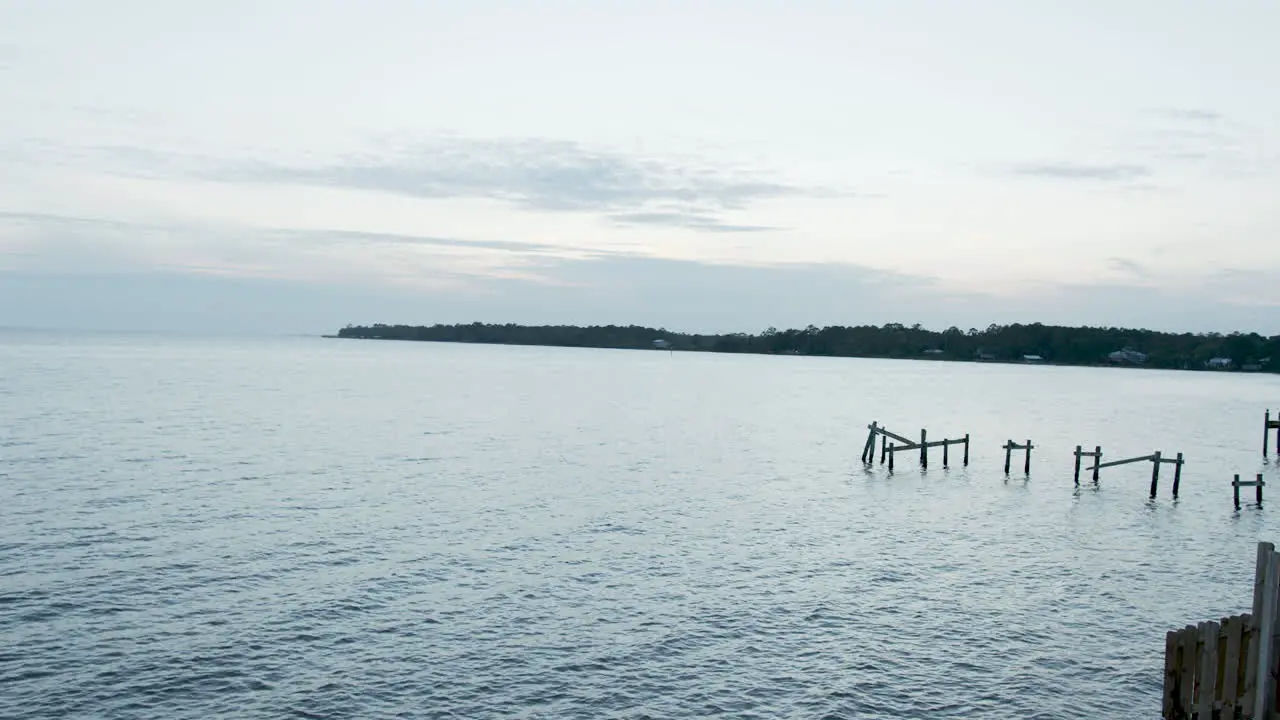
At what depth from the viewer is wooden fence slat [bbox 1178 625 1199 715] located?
47.3 feet

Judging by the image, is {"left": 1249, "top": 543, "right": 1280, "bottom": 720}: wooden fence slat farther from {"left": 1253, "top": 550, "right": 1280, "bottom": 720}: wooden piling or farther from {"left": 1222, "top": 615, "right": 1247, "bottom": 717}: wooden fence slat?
{"left": 1222, "top": 615, "right": 1247, "bottom": 717}: wooden fence slat

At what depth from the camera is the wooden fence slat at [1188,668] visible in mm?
14430

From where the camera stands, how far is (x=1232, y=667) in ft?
45.2

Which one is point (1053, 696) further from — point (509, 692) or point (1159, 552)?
point (1159, 552)

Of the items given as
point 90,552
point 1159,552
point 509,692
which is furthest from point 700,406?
point 509,692

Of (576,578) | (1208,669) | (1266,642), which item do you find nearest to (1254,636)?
(1266,642)

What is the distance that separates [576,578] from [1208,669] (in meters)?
18.3

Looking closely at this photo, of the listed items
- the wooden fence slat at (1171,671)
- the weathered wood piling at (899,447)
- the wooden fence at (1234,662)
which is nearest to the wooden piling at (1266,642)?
the wooden fence at (1234,662)

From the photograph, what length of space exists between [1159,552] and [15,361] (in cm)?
17612

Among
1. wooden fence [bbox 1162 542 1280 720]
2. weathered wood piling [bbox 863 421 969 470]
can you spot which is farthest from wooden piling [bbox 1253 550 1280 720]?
weathered wood piling [bbox 863 421 969 470]

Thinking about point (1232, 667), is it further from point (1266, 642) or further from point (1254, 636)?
point (1266, 642)

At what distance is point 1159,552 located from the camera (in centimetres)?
3444

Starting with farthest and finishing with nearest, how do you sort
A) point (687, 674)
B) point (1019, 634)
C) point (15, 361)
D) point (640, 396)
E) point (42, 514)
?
point (15, 361), point (640, 396), point (42, 514), point (1019, 634), point (687, 674)

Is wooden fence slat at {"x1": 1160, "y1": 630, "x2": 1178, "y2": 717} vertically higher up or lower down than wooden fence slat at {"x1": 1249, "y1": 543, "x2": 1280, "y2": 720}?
lower down
